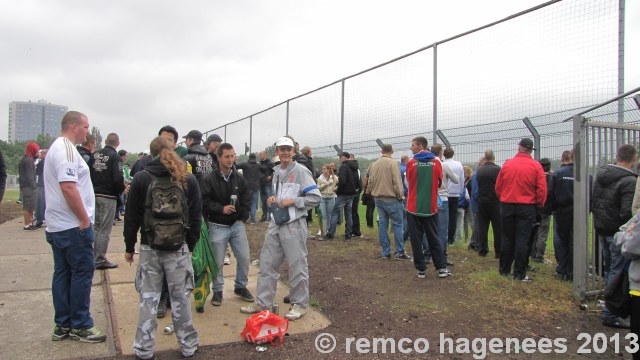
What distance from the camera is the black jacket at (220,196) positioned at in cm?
A: 464

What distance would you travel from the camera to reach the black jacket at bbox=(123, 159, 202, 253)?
3.41m

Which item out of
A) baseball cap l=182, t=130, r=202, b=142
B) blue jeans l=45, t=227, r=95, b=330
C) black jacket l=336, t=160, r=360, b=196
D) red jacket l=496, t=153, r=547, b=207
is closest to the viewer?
blue jeans l=45, t=227, r=95, b=330

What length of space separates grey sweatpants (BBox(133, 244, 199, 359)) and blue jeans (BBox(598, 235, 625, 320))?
4146 millimetres

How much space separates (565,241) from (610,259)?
1132mm

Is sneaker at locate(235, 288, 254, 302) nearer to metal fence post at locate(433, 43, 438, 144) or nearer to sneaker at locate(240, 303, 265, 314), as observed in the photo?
sneaker at locate(240, 303, 265, 314)

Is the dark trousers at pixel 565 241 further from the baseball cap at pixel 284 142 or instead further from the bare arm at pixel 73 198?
the bare arm at pixel 73 198

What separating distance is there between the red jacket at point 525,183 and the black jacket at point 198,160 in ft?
13.5

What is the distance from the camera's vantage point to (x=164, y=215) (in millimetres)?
3287

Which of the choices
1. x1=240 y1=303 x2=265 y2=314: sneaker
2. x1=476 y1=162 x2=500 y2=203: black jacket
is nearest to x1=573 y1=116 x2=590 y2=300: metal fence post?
x1=476 y1=162 x2=500 y2=203: black jacket

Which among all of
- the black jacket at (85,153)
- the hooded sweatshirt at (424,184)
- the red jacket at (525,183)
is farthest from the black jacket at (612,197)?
the black jacket at (85,153)

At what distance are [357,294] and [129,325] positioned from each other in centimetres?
262

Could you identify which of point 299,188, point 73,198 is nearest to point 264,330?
point 299,188

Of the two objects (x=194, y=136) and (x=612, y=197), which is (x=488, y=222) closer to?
(x=612, y=197)

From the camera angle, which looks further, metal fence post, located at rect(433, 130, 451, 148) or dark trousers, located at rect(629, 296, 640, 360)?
metal fence post, located at rect(433, 130, 451, 148)
